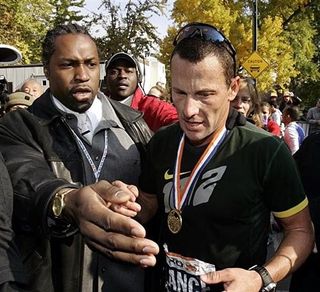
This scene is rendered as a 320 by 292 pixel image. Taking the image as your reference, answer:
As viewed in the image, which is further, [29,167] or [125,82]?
[125,82]

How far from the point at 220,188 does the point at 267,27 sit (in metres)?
27.5

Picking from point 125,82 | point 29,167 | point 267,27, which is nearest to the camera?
point 29,167

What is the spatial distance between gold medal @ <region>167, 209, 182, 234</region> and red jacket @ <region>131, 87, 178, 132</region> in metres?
1.61

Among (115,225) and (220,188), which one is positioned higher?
(115,225)

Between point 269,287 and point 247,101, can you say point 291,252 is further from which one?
point 247,101

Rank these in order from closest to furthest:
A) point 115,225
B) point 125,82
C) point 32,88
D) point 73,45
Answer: point 115,225, point 73,45, point 125,82, point 32,88

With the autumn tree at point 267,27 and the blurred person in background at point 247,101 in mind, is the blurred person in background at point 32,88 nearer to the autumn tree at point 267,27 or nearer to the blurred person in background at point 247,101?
the blurred person in background at point 247,101

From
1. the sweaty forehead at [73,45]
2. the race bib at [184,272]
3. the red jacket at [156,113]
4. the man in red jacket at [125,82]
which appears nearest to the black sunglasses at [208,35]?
the sweaty forehead at [73,45]

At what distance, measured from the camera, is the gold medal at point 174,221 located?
2264mm

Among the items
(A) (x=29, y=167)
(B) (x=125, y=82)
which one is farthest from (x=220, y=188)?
(B) (x=125, y=82)

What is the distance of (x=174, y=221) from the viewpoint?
90.0 inches

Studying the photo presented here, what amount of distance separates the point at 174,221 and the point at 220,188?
0.25 metres

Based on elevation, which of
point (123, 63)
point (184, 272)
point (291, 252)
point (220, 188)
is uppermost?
point (123, 63)

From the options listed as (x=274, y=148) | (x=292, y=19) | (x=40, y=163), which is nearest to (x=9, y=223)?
(x=40, y=163)
